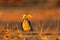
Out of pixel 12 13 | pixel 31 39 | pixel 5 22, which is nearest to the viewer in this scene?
pixel 31 39

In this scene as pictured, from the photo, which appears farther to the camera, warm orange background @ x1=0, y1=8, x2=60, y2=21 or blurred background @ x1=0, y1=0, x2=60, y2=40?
warm orange background @ x1=0, y1=8, x2=60, y2=21

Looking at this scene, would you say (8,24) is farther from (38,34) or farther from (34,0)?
(34,0)

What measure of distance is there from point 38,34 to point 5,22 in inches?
13.7

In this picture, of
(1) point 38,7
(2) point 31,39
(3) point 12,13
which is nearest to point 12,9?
(3) point 12,13

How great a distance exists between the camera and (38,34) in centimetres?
168

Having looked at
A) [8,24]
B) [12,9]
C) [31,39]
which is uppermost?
[12,9]

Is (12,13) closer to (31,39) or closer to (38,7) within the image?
(38,7)

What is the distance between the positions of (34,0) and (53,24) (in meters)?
0.62

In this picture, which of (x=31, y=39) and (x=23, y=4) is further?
(x=23, y=4)

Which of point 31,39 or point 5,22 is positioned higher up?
point 5,22

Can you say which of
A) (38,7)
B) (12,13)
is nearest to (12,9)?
(12,13)

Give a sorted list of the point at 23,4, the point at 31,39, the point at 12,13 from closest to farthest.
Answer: the point at 31,39
the point at 12,13
the point at 23,4

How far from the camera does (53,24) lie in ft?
6.17

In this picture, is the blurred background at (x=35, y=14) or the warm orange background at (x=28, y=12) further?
the warm orange background at (x=28, y=12)
